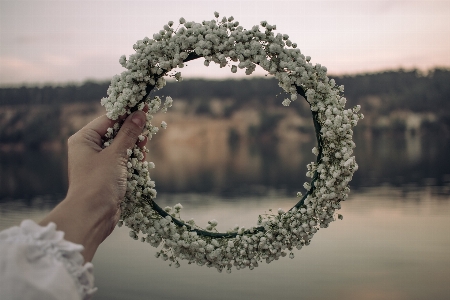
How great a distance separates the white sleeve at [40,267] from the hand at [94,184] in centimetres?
21

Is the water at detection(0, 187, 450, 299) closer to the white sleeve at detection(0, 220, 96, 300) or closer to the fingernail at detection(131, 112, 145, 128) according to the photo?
the fingernail at detection(131, 112, 145, 128)

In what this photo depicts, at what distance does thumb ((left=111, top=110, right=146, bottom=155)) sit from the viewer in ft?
Result: 6.89

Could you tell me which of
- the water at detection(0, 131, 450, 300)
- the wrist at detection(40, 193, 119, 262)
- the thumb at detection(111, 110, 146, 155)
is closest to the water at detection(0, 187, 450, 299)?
the water at detection(0, 131, 450, 300)

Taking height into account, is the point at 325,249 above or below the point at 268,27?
below

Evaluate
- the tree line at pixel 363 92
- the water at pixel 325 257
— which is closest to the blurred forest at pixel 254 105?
the tree line at pixel 363 92

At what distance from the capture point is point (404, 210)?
39.4 ft

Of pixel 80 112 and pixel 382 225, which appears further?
pixel 80 112

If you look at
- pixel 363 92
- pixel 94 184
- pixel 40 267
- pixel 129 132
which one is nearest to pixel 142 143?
pixel 129 132

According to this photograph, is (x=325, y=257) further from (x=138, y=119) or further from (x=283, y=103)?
(x=138, y=119)

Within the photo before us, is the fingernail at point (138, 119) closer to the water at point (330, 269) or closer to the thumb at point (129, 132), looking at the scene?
the thumb at point (129, 132)

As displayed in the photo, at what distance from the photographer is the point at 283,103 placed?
2.15 m

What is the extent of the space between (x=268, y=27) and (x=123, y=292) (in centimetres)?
594

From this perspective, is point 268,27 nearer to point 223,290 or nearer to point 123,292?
point 223,290

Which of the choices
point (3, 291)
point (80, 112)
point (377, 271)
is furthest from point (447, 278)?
point (80, 112)
